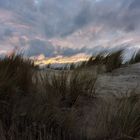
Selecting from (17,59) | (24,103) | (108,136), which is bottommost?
(108,136)

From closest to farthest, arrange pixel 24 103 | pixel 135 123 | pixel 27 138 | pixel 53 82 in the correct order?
1. pixel 27 138
2. pixel 135 123
3. pixel 24 103
4. pixel 53 82

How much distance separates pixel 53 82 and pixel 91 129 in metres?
1.49

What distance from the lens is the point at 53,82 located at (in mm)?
5266

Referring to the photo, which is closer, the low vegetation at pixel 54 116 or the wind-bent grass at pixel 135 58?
the low vegetation at pixel 54 116

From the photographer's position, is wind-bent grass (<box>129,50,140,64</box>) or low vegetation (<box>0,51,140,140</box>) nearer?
low vegetation (<box>0,51,140,140</box>)

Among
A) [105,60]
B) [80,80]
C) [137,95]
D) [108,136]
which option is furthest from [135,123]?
[105,60]

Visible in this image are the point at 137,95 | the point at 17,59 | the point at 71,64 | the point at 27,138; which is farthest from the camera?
the point at 71,64

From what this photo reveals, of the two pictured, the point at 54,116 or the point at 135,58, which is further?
the point at 135,58

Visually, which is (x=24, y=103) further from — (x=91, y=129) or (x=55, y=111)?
(x=91, y=129)

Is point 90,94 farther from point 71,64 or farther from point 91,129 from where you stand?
point 71,64

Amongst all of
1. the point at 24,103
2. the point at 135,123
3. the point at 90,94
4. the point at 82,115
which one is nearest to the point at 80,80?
the point at 90,94

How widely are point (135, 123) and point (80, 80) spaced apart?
1.71 meters

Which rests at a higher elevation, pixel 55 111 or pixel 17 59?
pixel 17 59

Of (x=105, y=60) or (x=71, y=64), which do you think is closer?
(x=105, y=60)
